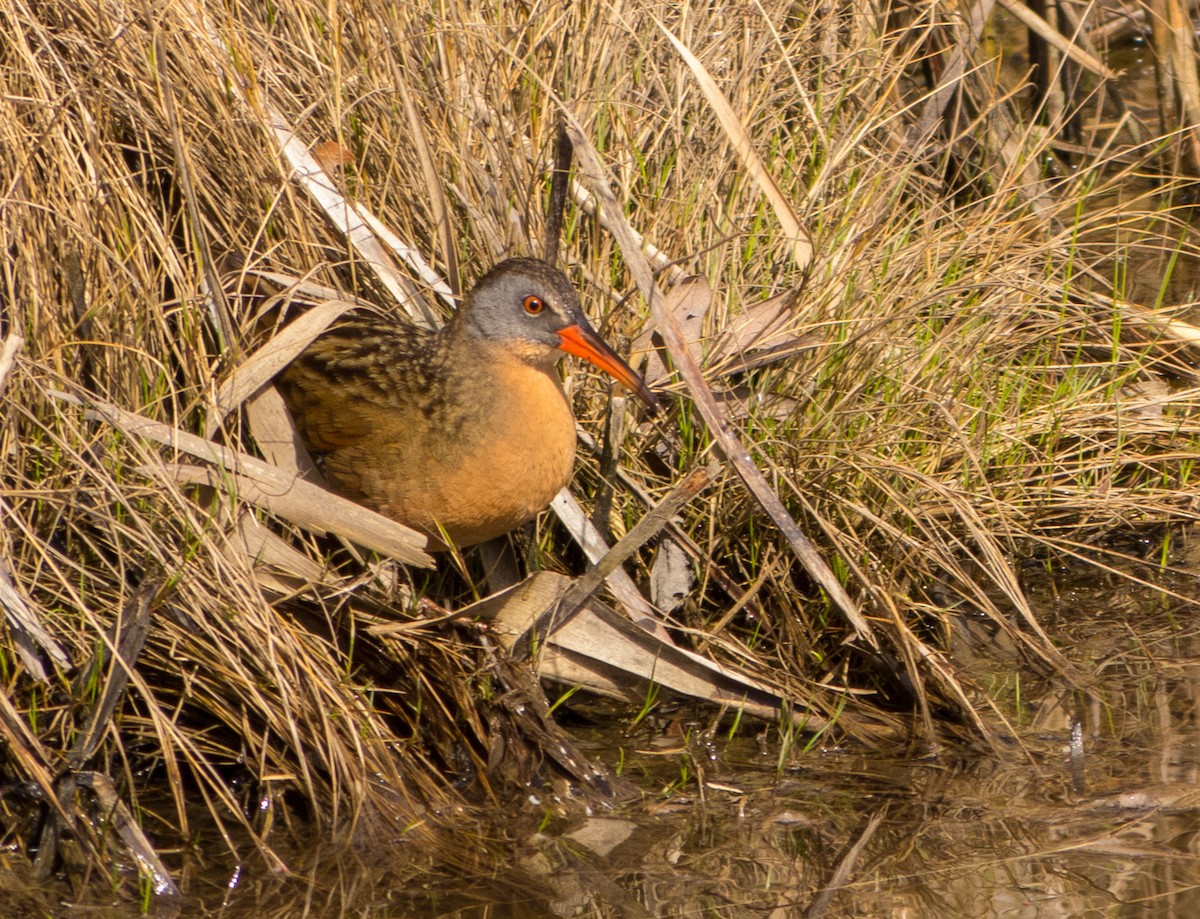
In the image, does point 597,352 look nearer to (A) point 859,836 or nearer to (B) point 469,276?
(B) point 469,276

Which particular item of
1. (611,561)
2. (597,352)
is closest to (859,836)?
(611,561)

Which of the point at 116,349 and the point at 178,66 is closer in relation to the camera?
the point at 116,349

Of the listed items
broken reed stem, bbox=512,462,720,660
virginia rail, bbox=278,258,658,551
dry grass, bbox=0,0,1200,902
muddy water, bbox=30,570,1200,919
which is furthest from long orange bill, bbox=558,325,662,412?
muddy water, bbox=30,570,1200,919

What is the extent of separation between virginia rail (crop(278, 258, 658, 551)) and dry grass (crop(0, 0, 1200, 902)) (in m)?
0.22

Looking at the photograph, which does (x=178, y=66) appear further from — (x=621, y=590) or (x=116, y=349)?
(x=621, y=590)

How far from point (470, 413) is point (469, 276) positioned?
692 millimetres

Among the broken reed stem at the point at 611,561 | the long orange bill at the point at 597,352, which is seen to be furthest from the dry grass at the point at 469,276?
the long orange bill at the point at 597,352

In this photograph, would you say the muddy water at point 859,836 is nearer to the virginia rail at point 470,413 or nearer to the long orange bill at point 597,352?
the virginia rail at point 470,413

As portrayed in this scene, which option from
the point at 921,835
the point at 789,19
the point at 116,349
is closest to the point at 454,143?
the point at 116,349

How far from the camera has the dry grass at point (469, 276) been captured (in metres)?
3.33

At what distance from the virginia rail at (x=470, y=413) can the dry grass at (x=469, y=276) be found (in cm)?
22

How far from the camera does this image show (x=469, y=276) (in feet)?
13.9

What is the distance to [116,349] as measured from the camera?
12.0 feet

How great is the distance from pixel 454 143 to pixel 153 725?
5.58 feet
